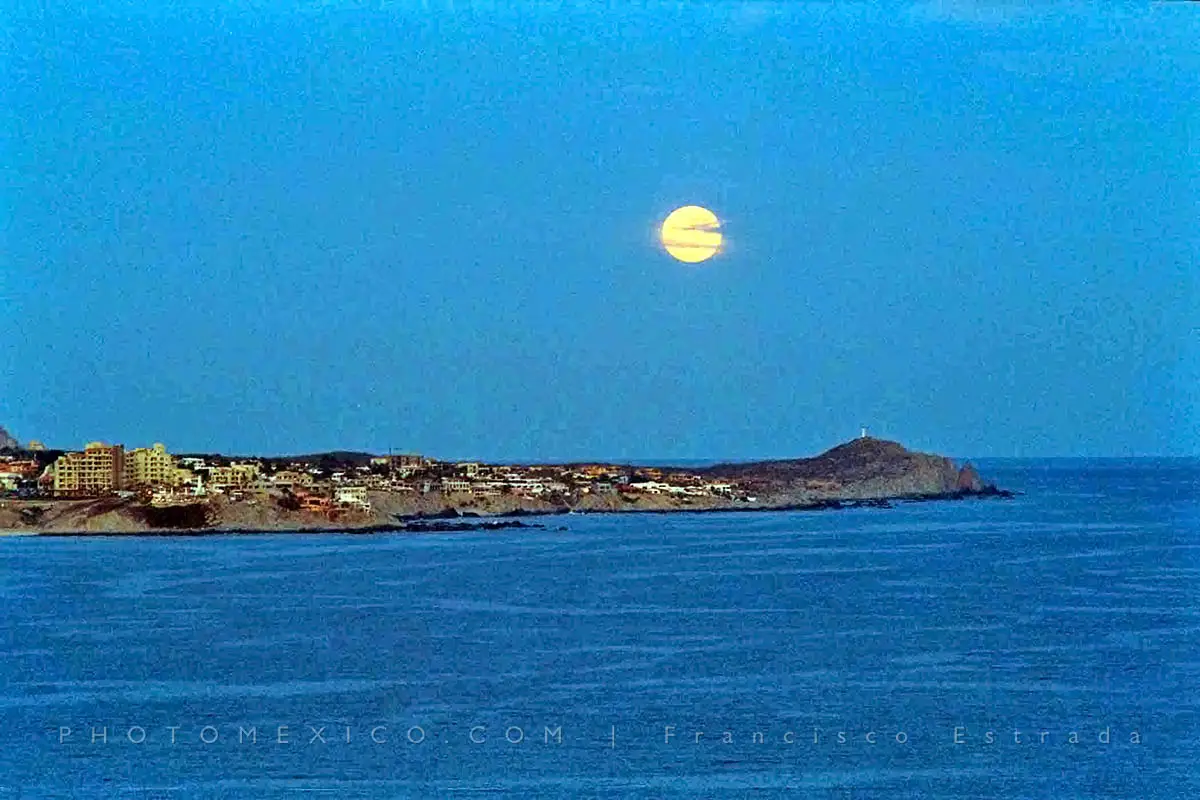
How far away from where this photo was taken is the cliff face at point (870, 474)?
173ft

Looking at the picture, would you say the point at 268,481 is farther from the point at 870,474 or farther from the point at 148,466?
the point at 870,474

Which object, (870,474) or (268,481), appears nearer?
(268,481)

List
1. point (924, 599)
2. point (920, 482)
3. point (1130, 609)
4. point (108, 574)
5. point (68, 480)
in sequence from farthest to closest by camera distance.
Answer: point (920, 482), point (68, 480), point (108, 574), point (924, 599), point (1130, 609)

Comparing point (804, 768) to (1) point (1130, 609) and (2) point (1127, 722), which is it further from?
(1) point (1130, 609)

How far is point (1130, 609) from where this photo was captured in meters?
16.7

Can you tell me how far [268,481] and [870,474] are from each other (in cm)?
2425

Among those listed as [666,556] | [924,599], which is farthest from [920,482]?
[924,599]

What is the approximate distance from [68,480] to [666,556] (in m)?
16.7

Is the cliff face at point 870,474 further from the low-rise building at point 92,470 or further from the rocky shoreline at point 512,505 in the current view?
the low-rise building at point 92,470

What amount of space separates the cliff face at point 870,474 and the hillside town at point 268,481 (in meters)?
7.60

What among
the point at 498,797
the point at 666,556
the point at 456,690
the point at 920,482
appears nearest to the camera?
the point at 498,797

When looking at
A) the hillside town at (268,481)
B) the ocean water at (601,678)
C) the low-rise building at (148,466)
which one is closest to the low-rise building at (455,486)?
the hillside town at (268,481)

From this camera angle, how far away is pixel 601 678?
11727 millimetres

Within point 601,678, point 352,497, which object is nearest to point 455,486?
point 352,497
